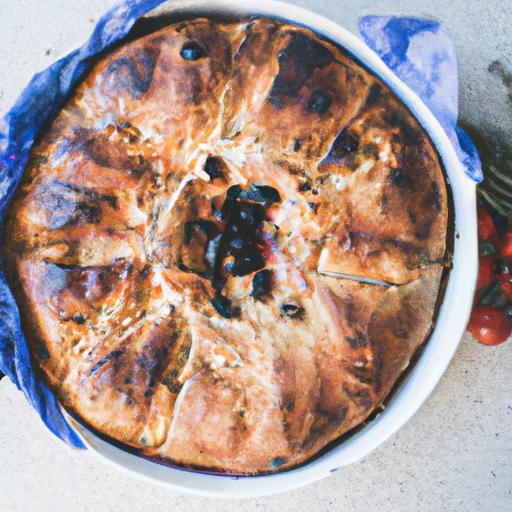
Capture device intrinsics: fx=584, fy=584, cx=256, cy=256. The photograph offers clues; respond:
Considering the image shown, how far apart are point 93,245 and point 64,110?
0.22 meters

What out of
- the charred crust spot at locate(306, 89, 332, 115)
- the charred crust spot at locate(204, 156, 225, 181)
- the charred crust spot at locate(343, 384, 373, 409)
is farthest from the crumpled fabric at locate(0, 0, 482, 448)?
the charred crust spot at locate(343, 384, 373, 409)

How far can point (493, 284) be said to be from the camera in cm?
116

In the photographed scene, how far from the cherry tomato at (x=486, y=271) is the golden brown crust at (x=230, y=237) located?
26 centimetres

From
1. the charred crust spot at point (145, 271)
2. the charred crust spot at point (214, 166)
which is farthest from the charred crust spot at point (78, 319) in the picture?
the charred crust spot at point (214, 166)

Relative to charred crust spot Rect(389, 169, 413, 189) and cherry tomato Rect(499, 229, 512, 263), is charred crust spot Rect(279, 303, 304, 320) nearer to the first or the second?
charred crust spot Rect(389, 169, 413, 189)

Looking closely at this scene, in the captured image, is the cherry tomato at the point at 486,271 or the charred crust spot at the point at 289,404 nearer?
the charred crust spot at the point at 289,404

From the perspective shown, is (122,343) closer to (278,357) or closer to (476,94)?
(278,357)

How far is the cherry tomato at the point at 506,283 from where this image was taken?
1.11m

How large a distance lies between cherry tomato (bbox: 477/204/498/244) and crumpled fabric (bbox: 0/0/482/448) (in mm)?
223

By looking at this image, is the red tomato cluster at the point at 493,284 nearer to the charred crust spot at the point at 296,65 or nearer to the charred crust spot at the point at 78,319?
the charred crust spot at the point at 296,65

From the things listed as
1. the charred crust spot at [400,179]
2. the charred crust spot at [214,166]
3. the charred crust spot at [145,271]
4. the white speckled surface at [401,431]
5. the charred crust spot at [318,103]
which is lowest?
the white speckled surface at [401,431]

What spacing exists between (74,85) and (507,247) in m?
0.80

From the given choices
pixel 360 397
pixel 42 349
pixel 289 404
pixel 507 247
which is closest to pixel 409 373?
pixel 360 397

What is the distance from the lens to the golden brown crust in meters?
0.82
